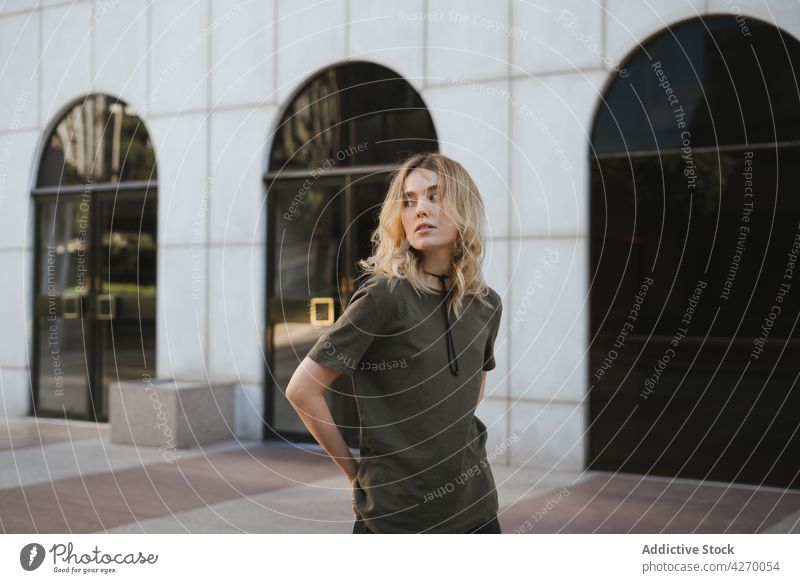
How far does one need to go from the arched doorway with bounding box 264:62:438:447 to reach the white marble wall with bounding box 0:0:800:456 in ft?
0.50

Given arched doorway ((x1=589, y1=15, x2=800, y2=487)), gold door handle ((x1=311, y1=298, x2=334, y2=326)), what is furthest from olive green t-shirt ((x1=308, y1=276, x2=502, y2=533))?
gold door handle ((x1=311, y1=298, x2=334, y2=326))

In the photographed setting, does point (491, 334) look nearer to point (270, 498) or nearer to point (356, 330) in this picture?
point (356, 330)

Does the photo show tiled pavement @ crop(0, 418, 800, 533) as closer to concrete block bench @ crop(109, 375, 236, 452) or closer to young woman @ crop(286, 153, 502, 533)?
concrete block bench @ crop(109, 375, 236, 452)

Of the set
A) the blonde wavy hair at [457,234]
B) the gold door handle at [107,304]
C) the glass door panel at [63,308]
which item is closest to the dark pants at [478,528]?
the blonde wavy hair at [457,234]

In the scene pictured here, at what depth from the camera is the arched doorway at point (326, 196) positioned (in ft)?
27.8

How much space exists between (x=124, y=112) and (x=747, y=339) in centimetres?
662

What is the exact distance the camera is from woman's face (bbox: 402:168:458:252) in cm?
269

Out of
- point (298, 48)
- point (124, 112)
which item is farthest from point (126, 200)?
point (298, 48)

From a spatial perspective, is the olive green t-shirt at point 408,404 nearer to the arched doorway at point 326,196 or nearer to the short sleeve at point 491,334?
the short sleeve at point 491,334

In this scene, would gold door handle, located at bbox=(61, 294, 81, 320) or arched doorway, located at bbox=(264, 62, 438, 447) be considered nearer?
arched doorway, located at bbox=(264, 62, 438, 447)

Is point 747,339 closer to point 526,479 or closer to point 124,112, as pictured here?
point 526,479

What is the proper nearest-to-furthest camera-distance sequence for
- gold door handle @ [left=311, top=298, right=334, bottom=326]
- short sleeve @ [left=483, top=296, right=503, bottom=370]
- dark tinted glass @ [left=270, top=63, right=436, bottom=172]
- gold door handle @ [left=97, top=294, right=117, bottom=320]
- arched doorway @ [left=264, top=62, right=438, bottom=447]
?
short sleeve @ [left=483, top=296, right=503, bottom=370], dark tinted glass @ [left=270, top=63, right=436, bottom=172], arched doorway @ [left=264, top=62, right=438, bottom=447], gold door handle @ [left=311, top=298, right=334, bottom=326], gold door handle @ [left=97, top=294, right=117, bottom=320]

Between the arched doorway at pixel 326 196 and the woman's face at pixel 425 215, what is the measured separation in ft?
18.3

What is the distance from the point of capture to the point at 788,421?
683 centimetres
